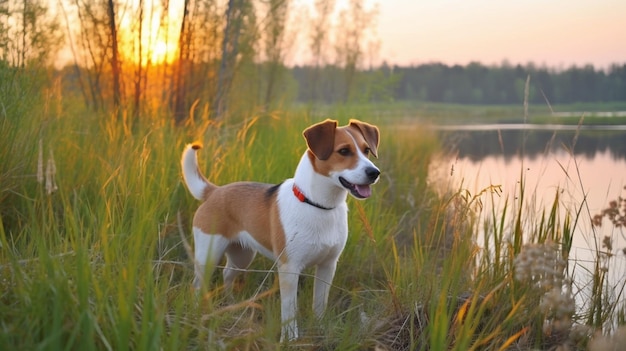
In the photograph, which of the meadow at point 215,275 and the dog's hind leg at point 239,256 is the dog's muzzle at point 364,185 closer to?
the meadow at point 215,275

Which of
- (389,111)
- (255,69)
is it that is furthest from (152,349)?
(389,111)

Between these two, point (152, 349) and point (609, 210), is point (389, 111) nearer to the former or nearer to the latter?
point (609, 210)

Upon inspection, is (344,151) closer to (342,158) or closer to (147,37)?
(342,158)

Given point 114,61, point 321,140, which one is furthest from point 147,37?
point 321,140

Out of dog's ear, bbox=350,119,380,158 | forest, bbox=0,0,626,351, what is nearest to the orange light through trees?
forest, bbox=0,0,626,351

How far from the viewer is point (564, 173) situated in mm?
5762

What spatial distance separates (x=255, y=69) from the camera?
1461 centimetres

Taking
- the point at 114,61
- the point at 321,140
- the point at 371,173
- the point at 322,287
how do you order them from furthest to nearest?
the point at 114,61, the point at 322,287, the point at 321,140, the point at 371,173

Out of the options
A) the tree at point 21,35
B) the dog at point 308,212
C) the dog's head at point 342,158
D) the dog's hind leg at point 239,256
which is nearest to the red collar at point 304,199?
the dog at point 308,212

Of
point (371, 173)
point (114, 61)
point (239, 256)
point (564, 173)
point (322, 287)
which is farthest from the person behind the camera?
point (114, 61)

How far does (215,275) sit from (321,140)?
1784mm

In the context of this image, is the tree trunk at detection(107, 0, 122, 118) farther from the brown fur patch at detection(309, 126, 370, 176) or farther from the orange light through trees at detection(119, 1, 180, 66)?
the brown fur patch at detection(309, 126, 370, 176)

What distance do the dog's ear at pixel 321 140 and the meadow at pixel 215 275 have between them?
0.46m

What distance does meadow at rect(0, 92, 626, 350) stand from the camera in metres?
2.45
